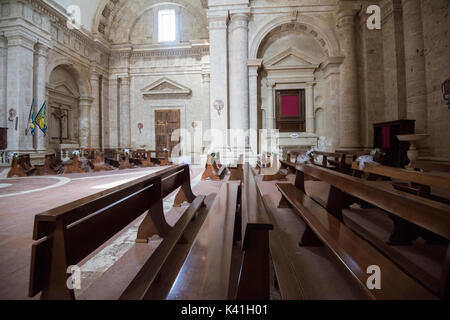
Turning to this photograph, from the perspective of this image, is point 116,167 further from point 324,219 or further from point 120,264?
point 324,219

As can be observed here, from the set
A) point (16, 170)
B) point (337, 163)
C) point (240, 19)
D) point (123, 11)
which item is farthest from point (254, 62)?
point (123, 11)

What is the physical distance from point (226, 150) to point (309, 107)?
5.10 metres

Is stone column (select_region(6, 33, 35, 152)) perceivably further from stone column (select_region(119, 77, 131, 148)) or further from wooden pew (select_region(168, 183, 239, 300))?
wooden pew (select_region(168, 183, 239, 300))

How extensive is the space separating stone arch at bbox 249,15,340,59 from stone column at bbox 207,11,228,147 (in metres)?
1.32

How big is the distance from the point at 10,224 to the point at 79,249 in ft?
9.25

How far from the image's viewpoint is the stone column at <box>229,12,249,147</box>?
33.1 ft

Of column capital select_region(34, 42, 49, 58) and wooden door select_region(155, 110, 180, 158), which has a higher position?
column capital select_region(34, 42, 49, 58)

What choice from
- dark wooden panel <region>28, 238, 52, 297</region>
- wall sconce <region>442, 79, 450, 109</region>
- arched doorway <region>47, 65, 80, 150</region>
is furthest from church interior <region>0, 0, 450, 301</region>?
wall sconce <region>442, 79, 450, 109</region>

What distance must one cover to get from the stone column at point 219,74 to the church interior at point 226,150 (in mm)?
81

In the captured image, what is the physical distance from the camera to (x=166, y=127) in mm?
16156

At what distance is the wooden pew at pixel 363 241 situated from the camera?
1106 mm

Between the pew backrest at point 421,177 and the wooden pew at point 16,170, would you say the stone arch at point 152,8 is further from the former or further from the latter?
the pew backrest at point 421,177

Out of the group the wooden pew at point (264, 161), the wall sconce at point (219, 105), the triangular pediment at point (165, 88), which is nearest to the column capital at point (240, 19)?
the wall sconce at point (219, 105)
